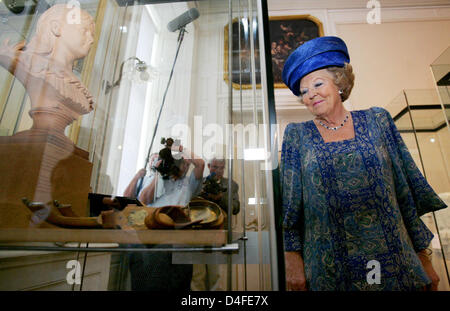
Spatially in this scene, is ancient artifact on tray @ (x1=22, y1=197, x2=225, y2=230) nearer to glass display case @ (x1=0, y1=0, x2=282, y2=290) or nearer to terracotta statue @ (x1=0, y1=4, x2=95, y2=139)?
glass display case @ (x1=0, y1=0, x2=282, y2=290)

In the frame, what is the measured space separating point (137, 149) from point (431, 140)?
5.04ft

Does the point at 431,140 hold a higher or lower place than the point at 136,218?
higher

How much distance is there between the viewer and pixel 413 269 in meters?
0.52

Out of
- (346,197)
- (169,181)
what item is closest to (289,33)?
(346,197)

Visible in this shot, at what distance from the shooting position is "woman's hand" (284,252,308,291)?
56cm

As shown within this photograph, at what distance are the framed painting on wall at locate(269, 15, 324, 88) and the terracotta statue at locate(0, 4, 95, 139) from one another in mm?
1452

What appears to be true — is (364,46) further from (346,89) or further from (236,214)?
(236,214)

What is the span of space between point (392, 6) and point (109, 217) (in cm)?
210

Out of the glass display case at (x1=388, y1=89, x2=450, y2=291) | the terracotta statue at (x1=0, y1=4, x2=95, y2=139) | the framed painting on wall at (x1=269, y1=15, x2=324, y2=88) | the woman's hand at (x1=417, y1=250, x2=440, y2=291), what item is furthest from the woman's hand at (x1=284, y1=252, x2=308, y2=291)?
the framed painting on wall at (x1=269, y1=15, x2=324, y2=88)

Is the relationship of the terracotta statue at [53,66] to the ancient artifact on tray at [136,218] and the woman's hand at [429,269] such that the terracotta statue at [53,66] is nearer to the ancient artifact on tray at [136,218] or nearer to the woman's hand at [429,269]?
the ancient artifact on tray at [136,218]

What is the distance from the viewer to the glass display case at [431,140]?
3.51 feet

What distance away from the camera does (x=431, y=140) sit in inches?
47.6

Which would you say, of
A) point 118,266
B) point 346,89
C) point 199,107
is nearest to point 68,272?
point 118,266

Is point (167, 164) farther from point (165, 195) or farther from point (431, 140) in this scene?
point (431, 140)
